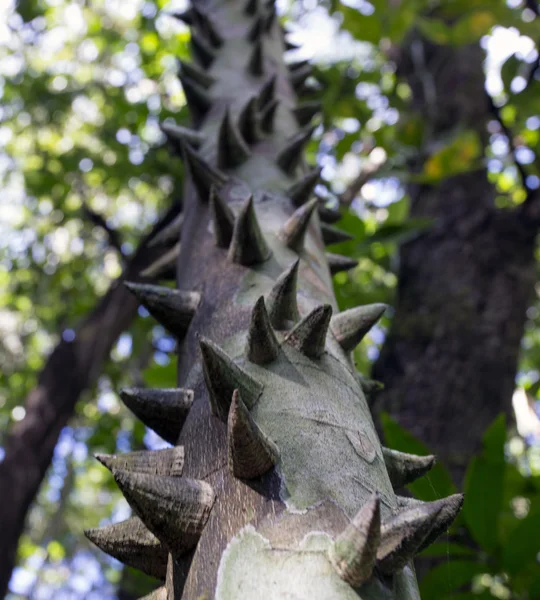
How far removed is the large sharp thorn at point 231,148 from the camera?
128cm

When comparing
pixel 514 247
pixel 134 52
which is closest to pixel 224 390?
pixel 514 247

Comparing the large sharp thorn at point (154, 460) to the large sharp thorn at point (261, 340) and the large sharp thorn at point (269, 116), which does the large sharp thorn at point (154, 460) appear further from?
the large sharp thorn at point (269, 116)

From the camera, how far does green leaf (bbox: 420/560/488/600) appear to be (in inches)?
54.5

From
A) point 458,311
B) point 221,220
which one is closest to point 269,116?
point 221,220

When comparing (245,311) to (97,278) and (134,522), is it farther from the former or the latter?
(97,278)

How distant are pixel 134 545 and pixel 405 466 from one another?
1.12 ft

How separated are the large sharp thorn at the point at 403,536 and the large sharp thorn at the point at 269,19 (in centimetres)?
175

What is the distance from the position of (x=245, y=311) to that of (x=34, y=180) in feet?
10.6

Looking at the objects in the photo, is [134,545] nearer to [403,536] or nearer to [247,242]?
[403,536]

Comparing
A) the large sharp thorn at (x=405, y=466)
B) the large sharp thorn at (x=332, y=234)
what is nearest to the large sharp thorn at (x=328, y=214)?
the large sharp thorn at (x=332, y=234)

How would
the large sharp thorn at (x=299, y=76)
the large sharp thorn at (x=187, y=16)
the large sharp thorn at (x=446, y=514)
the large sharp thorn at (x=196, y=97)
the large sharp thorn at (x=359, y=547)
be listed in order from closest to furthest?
the large sharp thorn at (x=359, y=547) → the large sharp thorn at (x=446, y=514) → the large sharp thorn at (x=196, y=97) → the large sharp thorn at (x=299, y=76) → the large sharp thorn at (x=187, y=16)

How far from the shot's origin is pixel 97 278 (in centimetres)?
603

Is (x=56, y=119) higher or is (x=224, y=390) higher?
(x=224, y=390)

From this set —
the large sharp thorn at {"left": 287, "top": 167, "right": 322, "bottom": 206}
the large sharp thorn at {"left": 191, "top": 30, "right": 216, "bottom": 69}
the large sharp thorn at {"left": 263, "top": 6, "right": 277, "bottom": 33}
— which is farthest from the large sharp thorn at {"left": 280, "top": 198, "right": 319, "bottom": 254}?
the large sharp thorn at {"left": 263, "top": 6, "right": 277, "bottom": 33}
